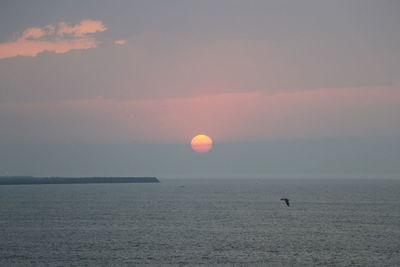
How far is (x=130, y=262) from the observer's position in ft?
195

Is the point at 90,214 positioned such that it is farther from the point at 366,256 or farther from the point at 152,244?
the point at 366,256

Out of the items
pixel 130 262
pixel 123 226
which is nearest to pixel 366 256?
pixel 130 262

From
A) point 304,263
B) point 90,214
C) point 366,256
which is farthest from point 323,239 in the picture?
point 90,214

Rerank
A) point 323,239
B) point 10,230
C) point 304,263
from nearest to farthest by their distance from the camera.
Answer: point 304,263 → point 323,239 → point 10,230

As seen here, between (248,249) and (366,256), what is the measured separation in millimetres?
14911

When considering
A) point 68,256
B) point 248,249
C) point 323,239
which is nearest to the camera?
point 68,256

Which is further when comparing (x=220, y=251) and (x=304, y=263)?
(x=220, y=251)

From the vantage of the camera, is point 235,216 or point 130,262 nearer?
point 130,262

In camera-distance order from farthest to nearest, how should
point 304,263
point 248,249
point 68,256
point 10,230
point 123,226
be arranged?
point 123,226 < point 10,230 < point 248,249 < point 68,256 < point 304,263

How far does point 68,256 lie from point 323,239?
3824 cm

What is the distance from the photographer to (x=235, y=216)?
116688 millimetres

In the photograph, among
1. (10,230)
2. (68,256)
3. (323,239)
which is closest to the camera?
(68,256)

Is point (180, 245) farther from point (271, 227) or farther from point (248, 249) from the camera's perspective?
point (271, 227)

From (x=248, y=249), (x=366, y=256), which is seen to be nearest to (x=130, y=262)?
(x=248, y=249)
